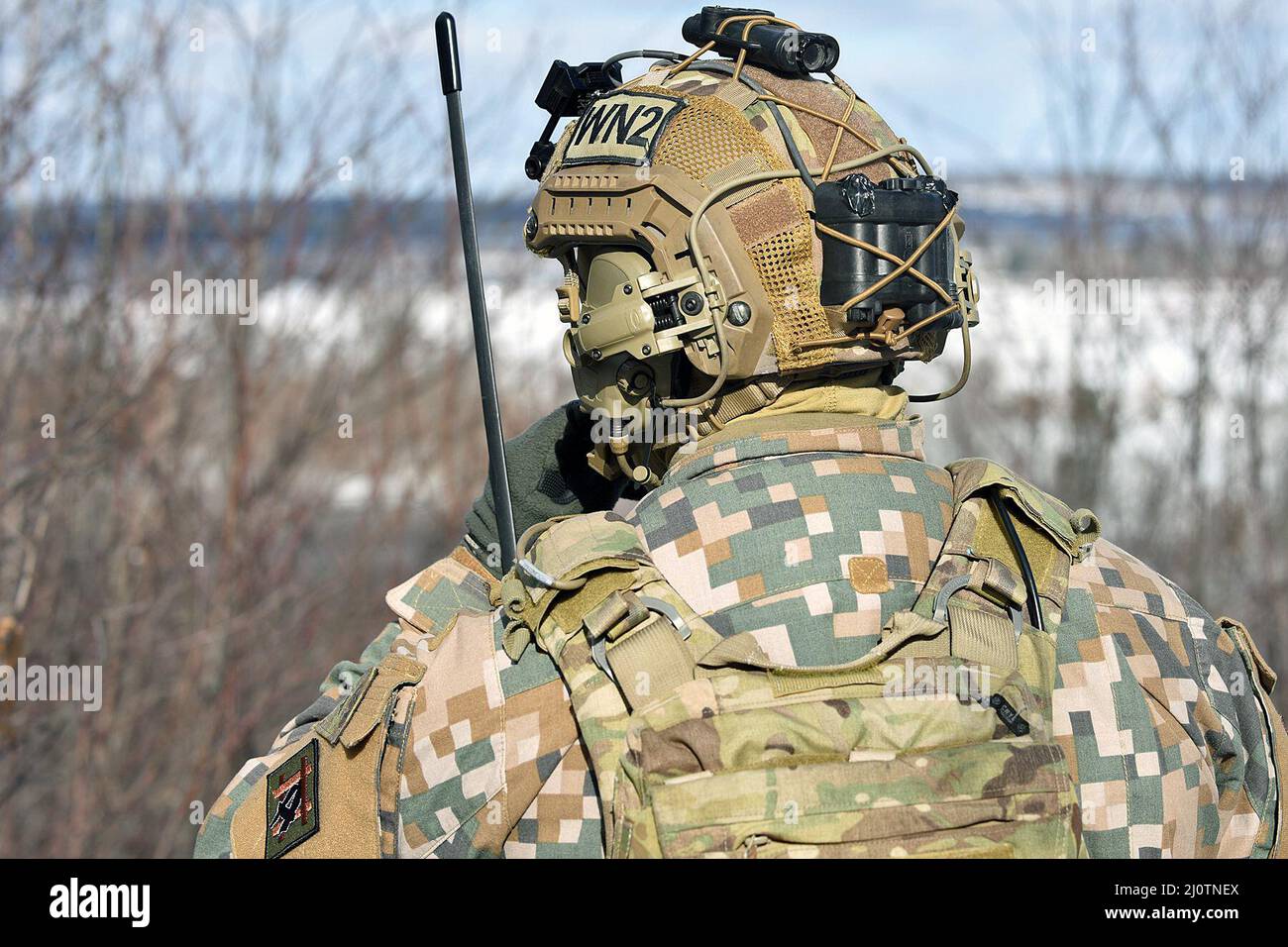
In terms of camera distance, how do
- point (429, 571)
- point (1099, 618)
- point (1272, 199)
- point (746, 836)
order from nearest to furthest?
point (746, 836)
point (1099, 618)
point (429, 571)
point (1272, 199)

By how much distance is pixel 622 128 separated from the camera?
113 inches

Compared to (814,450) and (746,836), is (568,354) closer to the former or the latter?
(814,450)

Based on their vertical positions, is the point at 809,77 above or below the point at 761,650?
above

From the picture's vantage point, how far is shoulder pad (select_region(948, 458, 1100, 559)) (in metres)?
2.56

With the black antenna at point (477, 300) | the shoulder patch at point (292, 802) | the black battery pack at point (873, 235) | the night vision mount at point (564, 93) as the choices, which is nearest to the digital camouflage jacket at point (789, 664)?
the shoulder patch at point (292, 802)

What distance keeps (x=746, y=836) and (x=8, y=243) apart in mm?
4585

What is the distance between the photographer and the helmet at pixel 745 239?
9.08ft

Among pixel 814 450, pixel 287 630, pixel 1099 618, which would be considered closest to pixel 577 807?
pixel 814 450

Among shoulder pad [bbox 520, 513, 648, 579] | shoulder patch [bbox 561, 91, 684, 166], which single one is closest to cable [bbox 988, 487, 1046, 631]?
shoulder pad [bbox 520, 513, 648, 579]

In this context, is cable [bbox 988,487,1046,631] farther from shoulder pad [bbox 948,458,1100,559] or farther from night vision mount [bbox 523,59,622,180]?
night vision mount [bbox 523,59,622,180]

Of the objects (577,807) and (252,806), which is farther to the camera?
(252,806)

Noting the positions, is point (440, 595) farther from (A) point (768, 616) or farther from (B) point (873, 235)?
(B) point (873, 235)

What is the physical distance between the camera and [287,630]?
693 cm

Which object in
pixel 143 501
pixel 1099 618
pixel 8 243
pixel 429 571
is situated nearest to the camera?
pixel 1099 618
